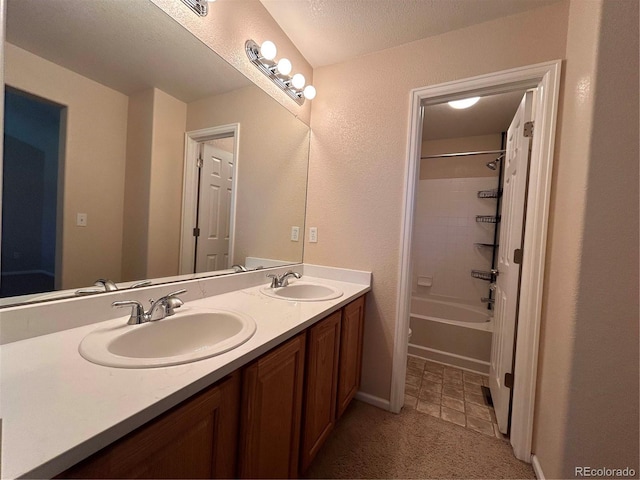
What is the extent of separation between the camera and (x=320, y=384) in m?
1.14

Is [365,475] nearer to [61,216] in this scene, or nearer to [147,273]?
[147,273]

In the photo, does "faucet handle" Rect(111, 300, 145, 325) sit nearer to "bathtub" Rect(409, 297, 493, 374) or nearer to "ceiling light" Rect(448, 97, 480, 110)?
"bathtub" Rect(409, 297, 493, 374)

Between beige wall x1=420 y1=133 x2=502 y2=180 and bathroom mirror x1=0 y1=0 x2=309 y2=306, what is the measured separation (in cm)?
244

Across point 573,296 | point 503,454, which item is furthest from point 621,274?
point 503,454

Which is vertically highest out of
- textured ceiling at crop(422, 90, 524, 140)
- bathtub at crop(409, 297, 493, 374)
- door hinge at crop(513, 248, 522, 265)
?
textured ceiling at crop(422, 90, 524, 140)

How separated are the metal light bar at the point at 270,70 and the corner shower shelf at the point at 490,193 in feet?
7.23

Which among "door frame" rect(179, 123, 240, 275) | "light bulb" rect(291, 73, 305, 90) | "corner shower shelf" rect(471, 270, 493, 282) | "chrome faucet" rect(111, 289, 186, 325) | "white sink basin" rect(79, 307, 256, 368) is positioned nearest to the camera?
"white sink basin" rect(79, 307, 256, 368)

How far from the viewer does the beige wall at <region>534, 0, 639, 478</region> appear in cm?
89

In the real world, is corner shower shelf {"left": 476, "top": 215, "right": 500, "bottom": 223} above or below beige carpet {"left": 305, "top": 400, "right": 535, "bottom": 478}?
above

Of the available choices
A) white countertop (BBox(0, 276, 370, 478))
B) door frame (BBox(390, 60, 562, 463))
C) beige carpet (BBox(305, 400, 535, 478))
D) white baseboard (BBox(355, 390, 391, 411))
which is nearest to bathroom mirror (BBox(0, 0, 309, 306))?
white countertop (BBox(0, 276, 370, 478))

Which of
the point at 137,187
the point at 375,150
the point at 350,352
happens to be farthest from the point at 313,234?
the point at 137,187

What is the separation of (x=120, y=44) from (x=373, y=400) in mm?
2180

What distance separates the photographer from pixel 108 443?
419 millimetres

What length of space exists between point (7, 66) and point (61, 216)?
40 cm
